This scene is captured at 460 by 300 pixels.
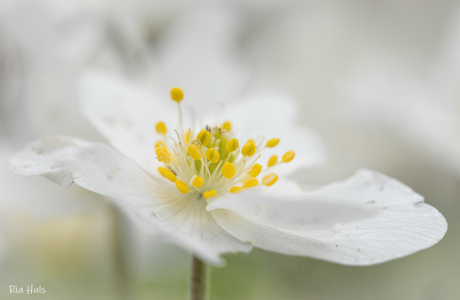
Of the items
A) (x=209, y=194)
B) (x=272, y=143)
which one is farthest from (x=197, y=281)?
(x=272, y=143)

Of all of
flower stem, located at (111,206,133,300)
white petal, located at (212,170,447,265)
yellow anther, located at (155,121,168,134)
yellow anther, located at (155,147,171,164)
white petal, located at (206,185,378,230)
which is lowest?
flower stem, located at (111,206,133,300)

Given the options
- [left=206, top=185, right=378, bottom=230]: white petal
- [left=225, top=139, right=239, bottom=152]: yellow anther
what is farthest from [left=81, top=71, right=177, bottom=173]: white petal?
[left=206, top=185, right=378, bottom=230]: white petal

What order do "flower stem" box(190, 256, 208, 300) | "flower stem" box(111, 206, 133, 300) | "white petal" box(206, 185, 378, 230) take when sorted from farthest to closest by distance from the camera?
1. "flower stem" box(111, 206, 133, 300)
2. "flower stem" box(190, 256, 208, 300)
3. "white petal" box(206, 185, 378, 230)

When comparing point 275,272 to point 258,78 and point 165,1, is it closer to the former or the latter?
point 258,78

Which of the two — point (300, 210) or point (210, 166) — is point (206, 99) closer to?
point (210, 166)

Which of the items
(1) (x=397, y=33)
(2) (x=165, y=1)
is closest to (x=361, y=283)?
(2) (x=165, y=1)

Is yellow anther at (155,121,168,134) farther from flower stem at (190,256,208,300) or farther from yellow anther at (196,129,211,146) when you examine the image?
flower stem at (190,256,208,300)

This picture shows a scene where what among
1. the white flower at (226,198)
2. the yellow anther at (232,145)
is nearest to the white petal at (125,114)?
the white flower at (226,198)
